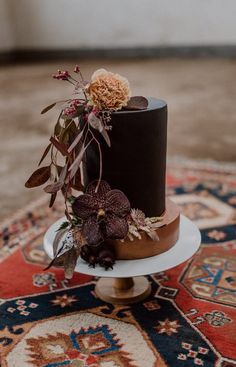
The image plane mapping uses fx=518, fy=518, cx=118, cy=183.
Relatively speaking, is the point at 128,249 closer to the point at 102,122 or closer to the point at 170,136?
the point at 102,122

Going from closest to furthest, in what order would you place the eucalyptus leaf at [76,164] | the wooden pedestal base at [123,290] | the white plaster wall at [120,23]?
the eucalyptus leaf at [76,164] → the wooden pedestal base at [123,290] → the white plaster wall at [120,23]

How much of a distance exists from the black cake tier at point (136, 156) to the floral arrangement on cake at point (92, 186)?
3 cm

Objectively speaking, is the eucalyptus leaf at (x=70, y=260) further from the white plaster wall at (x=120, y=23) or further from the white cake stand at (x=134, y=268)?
the white plaster wall at (x=120, y=23)

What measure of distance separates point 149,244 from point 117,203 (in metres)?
0.17

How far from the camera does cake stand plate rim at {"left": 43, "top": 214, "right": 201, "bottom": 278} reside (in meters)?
1.36

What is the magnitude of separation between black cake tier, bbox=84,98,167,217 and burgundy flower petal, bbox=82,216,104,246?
13 cm

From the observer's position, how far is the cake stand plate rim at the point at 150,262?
1.36 metres

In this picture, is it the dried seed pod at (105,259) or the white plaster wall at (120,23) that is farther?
Answer: the white plaster wall at (120,23)

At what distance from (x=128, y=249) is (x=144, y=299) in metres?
0.22

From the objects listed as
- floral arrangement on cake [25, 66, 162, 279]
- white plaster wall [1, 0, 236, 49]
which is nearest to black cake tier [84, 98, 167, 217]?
floral arrangement on cake [25, 66, 162, 279]

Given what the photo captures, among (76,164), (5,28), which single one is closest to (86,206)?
(76,164)

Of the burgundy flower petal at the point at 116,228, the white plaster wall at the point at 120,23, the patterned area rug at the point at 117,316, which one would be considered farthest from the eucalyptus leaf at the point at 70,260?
the white plaster wall at the point at 120,23

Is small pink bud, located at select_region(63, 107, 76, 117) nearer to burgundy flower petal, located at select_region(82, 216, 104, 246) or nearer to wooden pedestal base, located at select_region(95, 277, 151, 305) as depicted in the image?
burgundy flower petal, located at select_region(82, 216, 104, 246)

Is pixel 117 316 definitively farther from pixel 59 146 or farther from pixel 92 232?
pixel 59 146
